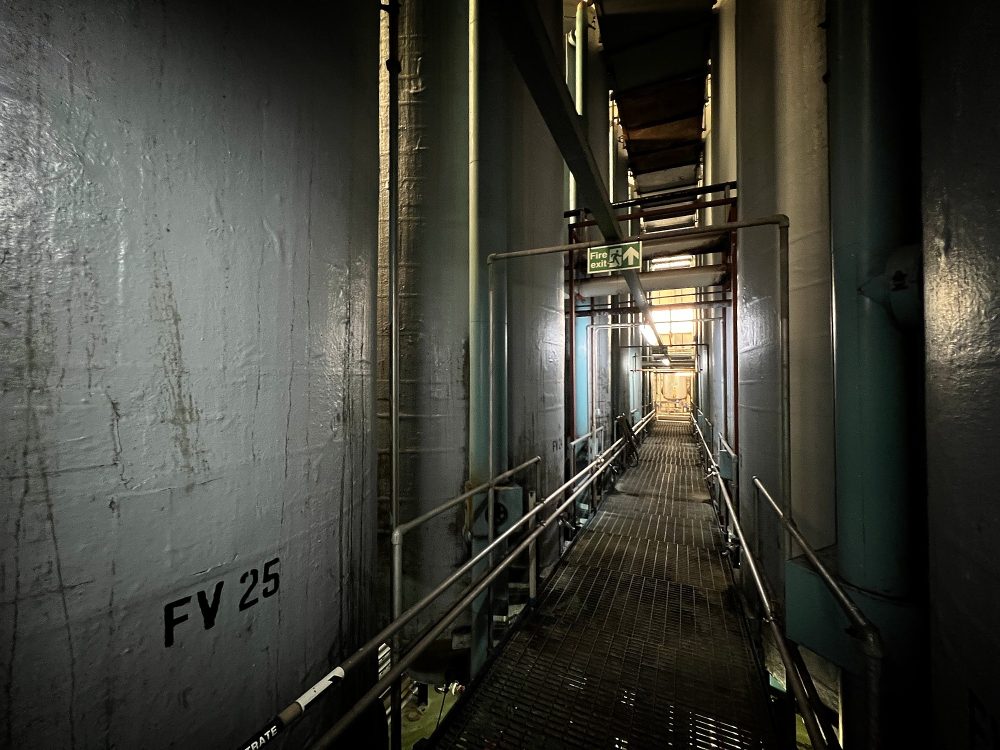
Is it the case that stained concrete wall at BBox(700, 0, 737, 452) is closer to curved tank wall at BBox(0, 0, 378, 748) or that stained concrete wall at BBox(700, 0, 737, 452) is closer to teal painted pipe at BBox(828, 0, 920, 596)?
teal painted pipe at BBox(828, 0, 920, 596)

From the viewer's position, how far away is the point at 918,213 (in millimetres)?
1857

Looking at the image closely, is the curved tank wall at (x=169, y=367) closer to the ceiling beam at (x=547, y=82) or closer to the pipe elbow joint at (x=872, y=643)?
the ceiling beam at (x=547, y=82)

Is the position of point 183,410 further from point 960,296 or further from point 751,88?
point 751,88

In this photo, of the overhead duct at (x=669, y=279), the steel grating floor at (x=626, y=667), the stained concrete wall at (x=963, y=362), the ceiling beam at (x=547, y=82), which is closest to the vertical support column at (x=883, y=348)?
the stained concrete wall at (x=963, y=362)

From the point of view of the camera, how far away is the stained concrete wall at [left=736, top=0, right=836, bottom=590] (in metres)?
2.78

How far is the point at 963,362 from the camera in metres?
1.15

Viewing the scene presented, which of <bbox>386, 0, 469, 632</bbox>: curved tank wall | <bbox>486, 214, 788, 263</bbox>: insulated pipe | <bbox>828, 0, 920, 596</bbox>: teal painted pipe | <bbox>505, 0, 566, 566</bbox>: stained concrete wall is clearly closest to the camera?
<bbox>828, 0, 920, 596</bbox>: teal painted pipe

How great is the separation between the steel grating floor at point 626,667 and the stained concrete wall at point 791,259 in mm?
784

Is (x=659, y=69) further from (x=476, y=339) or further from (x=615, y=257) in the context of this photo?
(x=476, y=339)

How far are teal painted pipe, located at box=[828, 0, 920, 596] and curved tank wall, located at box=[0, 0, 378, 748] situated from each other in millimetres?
2340

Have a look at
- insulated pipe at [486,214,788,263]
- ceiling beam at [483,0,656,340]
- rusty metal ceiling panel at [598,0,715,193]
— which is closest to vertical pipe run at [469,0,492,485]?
insulated pipe at [486,214,788,263]

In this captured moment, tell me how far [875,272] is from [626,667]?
279cm

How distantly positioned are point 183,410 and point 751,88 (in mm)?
5036

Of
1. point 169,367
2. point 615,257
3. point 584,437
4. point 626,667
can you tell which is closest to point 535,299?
point 615,257
